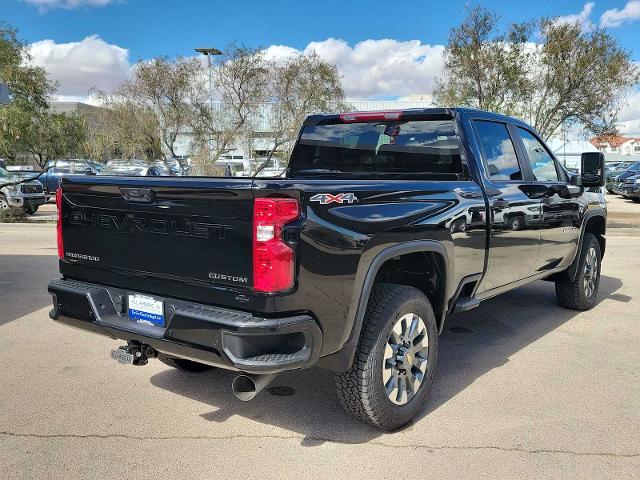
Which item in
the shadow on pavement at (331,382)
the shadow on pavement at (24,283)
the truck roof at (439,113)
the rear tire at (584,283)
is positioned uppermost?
the truck roof at (439,113)

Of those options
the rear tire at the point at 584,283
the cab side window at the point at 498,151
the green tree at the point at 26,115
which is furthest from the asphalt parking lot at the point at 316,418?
the green tree at the point at 26,115

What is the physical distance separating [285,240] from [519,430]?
78.6 inches

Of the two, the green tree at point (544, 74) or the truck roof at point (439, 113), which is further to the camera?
the green tree at point (544, 74)

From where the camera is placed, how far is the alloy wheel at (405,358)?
3584mm

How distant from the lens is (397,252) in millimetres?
3467

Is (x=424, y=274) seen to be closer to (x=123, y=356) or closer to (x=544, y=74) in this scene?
(x=123, y=356)

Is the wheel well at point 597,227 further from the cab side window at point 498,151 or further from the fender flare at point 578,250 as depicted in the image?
the cab side window at point 498,151

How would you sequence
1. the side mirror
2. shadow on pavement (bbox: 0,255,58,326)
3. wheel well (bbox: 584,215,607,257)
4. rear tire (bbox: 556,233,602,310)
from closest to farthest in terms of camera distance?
the side mirror < rear tire (bbox: 556,233,602,310) < wheel well (bbox: 584,215,607,257) < shadow on pavement (bbox: 0,255,58,326)

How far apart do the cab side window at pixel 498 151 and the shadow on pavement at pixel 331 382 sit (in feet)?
5.08

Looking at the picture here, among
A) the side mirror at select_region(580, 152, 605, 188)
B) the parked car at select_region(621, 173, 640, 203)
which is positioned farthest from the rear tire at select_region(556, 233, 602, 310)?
the parked car at select_region(621, 173, 640, 203)

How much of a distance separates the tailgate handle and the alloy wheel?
5.28ft

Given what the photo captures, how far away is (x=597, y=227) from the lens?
263 inches

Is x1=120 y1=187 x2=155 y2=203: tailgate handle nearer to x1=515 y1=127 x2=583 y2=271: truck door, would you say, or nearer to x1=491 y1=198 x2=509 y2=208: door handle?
x1=491 y1=198 x2=509 y2=208: door handle

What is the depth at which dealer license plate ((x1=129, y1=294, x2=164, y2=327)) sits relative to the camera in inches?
129
